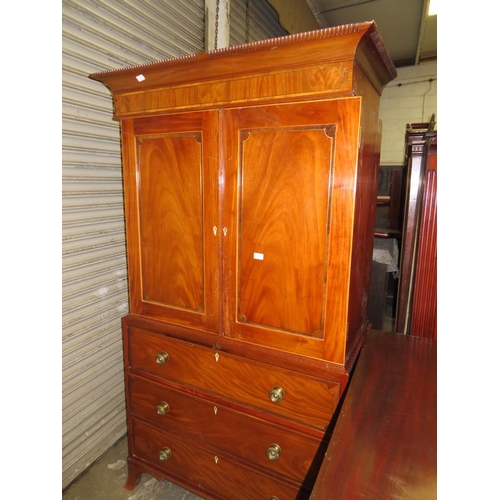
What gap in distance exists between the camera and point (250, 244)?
1.32 metres

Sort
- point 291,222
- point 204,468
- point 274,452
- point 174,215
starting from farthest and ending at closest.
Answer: point 204,468 → point 174,215 → point 274,452 → point 291,222

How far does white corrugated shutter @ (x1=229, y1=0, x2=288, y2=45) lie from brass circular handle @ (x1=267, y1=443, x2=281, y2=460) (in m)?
2.54

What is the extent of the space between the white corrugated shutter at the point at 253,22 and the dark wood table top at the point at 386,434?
92.9 inches

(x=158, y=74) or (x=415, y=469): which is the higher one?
(x=158, y=74)

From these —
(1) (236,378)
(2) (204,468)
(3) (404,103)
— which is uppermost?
(3) (404,103)

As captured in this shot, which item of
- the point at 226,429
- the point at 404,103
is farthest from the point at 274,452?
the point at 404,103

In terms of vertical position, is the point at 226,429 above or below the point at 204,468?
above

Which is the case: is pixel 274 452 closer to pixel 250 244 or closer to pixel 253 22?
pixel 250 244

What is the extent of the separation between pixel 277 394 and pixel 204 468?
646 millimetres

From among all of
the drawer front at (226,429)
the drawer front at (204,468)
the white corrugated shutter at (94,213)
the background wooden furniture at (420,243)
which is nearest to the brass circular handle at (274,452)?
the drawer front at (226,429)

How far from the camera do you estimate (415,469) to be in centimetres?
82
